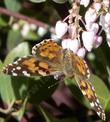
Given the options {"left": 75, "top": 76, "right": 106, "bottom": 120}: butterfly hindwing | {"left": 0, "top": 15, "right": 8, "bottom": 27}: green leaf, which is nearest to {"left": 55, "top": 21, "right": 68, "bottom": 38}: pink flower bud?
{"left": 75, "top": 76, "right": 106, "bottom": 120}: butterfly hindwing

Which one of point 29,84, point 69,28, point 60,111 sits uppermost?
point 69,28

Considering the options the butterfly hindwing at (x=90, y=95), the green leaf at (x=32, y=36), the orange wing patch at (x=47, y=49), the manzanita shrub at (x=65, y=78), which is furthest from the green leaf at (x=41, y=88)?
the green leaf at (x=32, y=36)

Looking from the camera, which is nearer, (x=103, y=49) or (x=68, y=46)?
(x=68, y=46)

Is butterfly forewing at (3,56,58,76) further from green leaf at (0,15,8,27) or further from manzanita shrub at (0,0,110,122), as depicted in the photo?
green leaf at (0,15,8,27)

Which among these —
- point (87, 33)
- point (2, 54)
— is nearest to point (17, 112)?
point (87, 33)

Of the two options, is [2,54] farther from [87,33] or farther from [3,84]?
[87,33]

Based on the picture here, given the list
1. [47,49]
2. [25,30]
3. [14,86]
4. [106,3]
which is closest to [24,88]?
[14,86]

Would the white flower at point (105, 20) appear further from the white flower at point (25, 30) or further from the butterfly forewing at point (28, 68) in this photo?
the white flower at point (25, 30)
